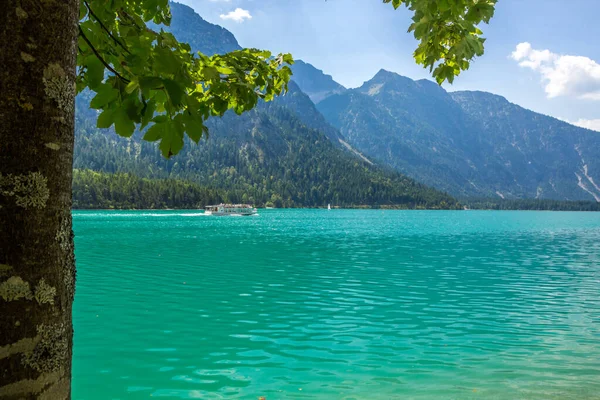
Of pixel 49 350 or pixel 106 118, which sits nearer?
pixel 49 350

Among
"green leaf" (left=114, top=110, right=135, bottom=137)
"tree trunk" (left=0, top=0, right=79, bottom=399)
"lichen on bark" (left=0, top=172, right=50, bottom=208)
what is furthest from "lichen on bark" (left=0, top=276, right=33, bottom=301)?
"green leaf" (left=114, top=110, right=135, bottom=137)

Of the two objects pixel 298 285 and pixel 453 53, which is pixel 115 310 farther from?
pixel 453 53

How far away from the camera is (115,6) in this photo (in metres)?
4.48

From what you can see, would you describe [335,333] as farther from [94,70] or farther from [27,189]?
[27,189]

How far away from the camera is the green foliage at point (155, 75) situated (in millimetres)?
2547

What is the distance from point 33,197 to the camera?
1859 mm

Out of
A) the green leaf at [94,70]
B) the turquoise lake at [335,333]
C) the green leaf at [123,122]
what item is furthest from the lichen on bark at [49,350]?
the turquoise lake at [335,333]

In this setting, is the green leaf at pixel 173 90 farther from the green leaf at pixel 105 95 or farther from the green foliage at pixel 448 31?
the green foliage at pixel 448 31

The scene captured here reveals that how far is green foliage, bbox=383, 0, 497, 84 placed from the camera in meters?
4.23

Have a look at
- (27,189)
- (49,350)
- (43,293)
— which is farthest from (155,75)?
(49,350)

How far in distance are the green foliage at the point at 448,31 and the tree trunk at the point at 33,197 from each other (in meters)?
3.30

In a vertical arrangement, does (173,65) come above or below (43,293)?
above

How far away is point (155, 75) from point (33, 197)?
207cm

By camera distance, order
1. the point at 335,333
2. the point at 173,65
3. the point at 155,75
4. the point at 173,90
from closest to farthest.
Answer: the point at 173,90
the point at 173,65
the point at 155,75
the point at 335,333
